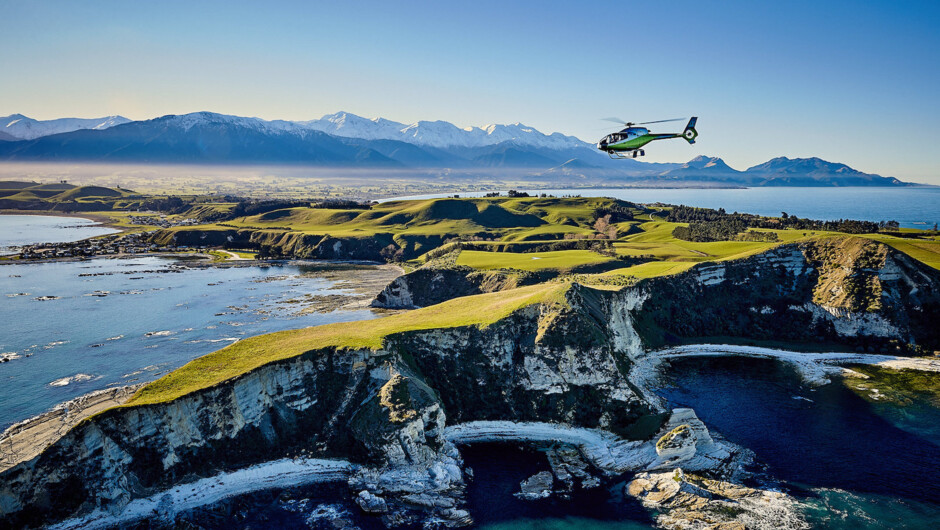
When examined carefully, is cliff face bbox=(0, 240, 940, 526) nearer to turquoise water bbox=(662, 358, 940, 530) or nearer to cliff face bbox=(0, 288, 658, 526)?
cliff face bbox=(0, 288, 658, 526)

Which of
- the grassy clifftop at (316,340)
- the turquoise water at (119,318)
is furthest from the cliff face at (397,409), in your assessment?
the turquoise water at (119,318)

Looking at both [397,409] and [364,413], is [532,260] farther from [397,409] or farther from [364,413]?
[364,413]

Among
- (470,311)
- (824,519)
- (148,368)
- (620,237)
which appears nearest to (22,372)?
(148,368)

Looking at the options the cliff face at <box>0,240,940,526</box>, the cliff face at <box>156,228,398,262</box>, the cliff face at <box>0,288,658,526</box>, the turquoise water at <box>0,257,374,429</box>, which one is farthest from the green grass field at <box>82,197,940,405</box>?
the turquoise water at <box>0,257,374,429</box>

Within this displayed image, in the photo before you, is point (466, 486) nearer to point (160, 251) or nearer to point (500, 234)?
point (500, 234)

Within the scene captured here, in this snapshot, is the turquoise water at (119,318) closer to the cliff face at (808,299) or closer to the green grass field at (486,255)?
the green grass field at (486,255)
